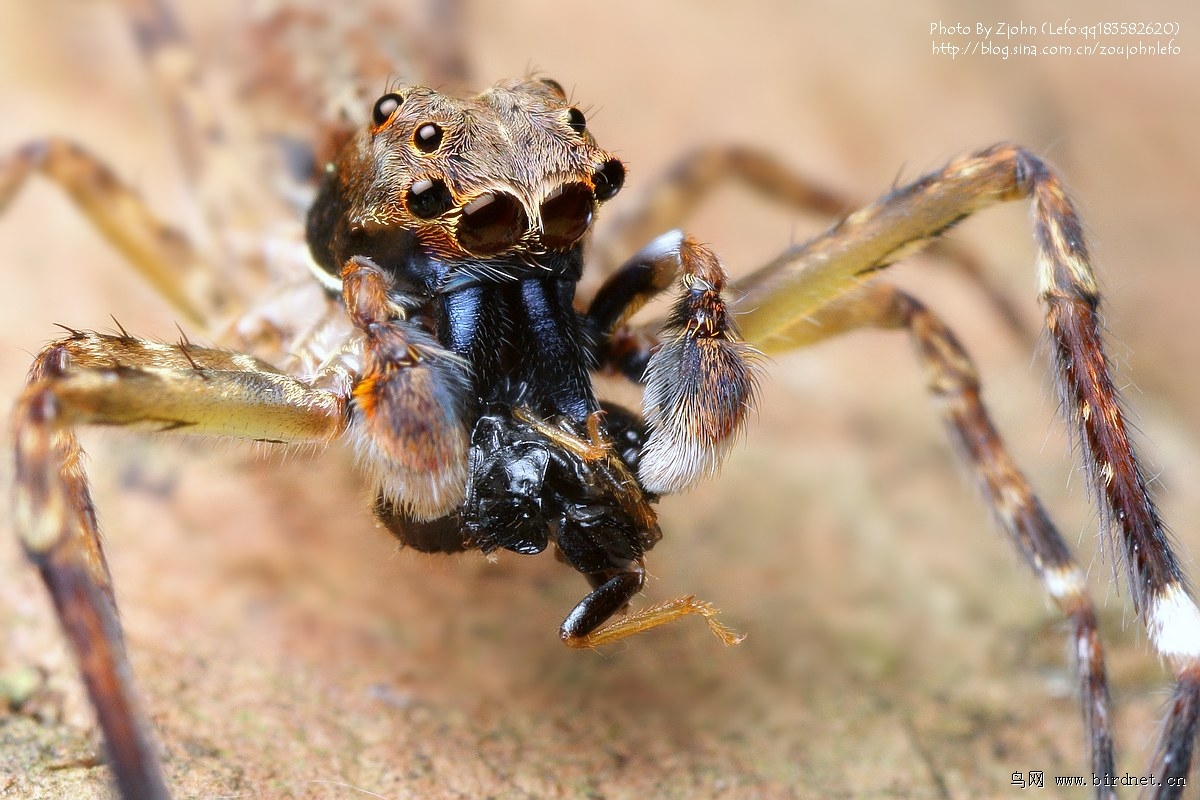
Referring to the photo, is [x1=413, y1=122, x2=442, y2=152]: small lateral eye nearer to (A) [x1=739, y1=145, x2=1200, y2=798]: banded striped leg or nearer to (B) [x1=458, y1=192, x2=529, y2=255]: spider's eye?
(B) [x1=458, y1=192, x2=529, y2=255]: spider's eye

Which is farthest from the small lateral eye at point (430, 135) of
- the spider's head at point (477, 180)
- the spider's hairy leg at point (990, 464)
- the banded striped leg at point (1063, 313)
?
the spider's hairy leg at point (990, 464)

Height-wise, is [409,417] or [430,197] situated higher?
[430,197]

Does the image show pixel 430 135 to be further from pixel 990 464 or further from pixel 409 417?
pixel 990 464

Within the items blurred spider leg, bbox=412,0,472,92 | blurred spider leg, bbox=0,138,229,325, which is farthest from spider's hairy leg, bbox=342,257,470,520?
blurred spider leg, bbox=412,0,472,92

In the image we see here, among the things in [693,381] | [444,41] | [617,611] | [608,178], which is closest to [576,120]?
[608,178]

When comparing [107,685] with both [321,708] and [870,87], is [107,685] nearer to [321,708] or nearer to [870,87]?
[321,708]

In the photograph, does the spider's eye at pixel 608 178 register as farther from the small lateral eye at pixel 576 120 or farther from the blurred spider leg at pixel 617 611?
the blurred spider leg at pixel 617 611

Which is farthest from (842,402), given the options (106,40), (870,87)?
(106,40)
